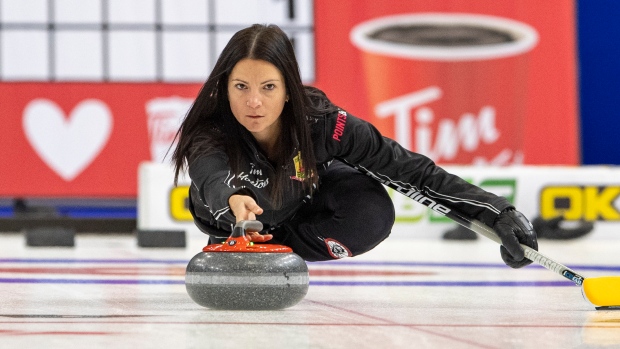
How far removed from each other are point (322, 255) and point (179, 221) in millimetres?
4230

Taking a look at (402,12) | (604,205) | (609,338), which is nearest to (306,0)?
(402,12)

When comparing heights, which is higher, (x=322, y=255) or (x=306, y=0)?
(x=306, y=0)

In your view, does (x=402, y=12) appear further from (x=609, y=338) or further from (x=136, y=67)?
(x=609, y=338)

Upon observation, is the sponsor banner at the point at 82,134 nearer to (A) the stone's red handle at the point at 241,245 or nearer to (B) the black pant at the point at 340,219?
(B) the black pant at the point at 340,219

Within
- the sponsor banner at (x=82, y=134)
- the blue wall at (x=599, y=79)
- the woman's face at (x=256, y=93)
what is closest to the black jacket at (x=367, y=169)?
the woman's face at (x=256, y=93)

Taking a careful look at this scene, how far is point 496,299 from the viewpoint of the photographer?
2.84m

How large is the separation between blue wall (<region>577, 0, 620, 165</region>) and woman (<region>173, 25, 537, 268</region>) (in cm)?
751

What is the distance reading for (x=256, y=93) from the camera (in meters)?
2.52

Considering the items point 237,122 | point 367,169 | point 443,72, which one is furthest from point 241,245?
point 443,72

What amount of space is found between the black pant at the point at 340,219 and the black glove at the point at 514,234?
436 mm

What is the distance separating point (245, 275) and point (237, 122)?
0.57 m

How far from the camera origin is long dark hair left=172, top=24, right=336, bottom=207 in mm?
2559

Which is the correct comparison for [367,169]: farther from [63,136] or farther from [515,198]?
[63,136]

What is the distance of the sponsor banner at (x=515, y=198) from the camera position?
7.24 meters
